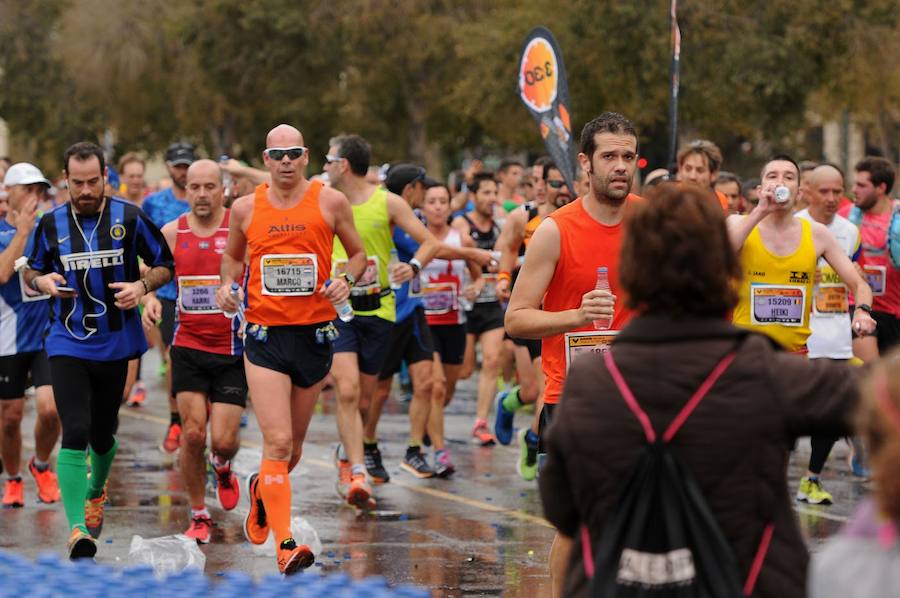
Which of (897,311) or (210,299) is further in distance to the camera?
(897,311)

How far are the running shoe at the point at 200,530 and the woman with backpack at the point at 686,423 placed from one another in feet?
18.4

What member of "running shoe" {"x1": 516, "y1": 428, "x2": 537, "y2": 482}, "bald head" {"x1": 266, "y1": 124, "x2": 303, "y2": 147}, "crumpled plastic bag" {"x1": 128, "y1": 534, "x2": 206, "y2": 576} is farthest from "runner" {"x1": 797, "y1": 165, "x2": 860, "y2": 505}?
"crumpled plastic bag" {"x1": 128, "y1": 534, "x2": 206, "y2": 576}

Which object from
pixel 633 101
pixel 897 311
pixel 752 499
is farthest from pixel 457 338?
pixel 633 101

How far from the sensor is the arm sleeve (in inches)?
352

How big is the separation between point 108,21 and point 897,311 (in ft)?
148

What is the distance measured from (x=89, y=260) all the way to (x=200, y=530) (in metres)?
1.68

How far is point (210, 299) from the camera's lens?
9883 mm

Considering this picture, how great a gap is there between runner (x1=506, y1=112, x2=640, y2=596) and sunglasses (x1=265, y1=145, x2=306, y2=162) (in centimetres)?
200

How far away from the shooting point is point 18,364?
10.6 metres

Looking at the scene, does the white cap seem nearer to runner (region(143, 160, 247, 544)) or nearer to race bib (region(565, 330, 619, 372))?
runner (region(143, 160, 247, 544))

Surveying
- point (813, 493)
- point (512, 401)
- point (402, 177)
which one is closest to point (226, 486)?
point (512, 401)

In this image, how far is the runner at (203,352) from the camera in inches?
371

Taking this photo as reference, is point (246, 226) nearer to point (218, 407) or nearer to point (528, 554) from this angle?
point (218, 407)

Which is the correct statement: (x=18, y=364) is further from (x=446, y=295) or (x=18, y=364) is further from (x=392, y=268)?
(x=446, y=295)
